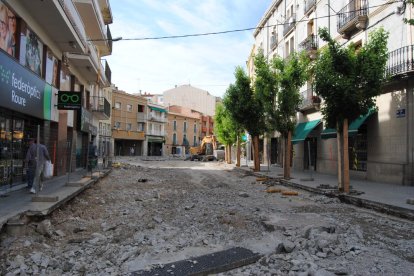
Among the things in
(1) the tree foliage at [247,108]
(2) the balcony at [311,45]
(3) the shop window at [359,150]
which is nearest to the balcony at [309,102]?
(2) the balcony at [311,45]

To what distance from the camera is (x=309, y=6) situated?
2656 centimetres

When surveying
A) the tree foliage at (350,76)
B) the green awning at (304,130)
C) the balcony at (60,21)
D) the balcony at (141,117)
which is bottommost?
the green awning at (304,130)

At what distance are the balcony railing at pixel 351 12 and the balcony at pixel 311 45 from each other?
3681mm

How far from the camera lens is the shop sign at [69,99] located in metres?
15.2

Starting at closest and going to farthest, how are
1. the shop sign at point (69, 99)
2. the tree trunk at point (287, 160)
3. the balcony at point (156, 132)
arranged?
the shop sign at point (69, 99)
the tree trunk at point (287, 160)
the balcony at point (156, 132)

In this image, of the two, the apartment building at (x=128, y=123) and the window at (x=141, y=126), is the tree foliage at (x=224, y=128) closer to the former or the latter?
the apartment building at (x=128, y=123)

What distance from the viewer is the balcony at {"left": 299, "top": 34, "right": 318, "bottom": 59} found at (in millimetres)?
25062

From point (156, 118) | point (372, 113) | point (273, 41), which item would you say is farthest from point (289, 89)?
point (156, 118)

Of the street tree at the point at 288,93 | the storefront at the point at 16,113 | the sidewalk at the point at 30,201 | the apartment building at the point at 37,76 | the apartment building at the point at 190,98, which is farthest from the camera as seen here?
the apartment building at the point at 190,98

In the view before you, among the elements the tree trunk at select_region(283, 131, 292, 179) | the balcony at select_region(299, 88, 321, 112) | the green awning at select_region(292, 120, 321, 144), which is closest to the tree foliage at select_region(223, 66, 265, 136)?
the green awning at select_region(292, 120, 321, 144)

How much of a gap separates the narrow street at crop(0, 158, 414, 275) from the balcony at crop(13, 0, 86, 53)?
6.27 metres

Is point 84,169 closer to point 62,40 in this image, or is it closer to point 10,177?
point 62,40

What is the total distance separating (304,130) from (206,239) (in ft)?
65.1

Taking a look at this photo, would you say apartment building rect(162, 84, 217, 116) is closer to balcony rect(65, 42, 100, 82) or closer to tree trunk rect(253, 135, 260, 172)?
tree trunk rect(253, 135, 260, 172)
